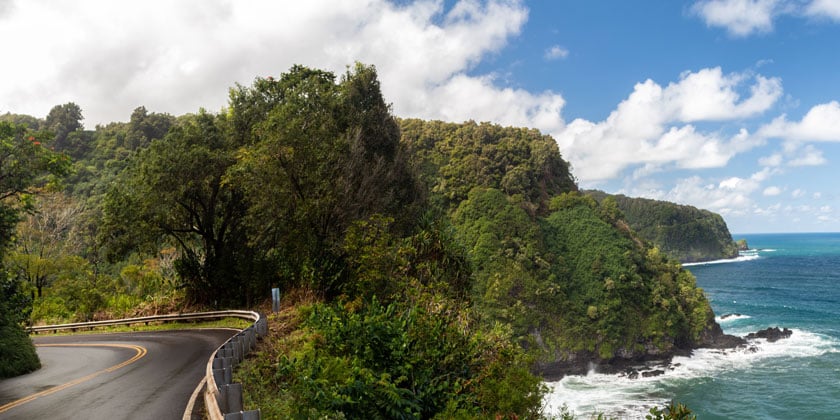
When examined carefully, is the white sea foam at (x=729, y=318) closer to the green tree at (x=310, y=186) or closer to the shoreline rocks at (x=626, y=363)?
the shoreline rocks at (x=626, y=363)

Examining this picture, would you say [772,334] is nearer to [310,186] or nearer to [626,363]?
[626,363]

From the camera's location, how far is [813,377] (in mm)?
55688

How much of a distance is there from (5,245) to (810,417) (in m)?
59.2

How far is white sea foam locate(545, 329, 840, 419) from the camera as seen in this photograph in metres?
50.9

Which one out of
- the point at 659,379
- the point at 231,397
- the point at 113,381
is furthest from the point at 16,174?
the point at 659,379

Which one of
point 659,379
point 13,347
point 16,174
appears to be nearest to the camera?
point 13,347

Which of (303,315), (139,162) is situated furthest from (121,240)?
(303,315)

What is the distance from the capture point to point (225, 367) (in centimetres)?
944

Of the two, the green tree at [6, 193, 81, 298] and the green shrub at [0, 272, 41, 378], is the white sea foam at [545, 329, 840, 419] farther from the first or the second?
the green tree at [6, 193, 81, 298]

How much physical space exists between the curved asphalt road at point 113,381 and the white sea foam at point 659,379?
3551 centimetres

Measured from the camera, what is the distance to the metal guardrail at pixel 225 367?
7.32 metres

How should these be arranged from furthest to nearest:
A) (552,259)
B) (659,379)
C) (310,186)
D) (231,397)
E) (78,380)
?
(552,259)
(659,379)
(310,186)
(78,380)
(231,397)

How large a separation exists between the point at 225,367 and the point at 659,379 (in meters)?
61.0

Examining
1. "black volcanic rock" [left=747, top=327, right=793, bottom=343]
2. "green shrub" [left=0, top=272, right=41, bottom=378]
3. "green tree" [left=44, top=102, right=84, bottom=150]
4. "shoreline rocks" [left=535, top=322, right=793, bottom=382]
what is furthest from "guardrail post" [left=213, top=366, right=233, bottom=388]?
"green tree" [left=44, top=102, right=84, bottom=150]
